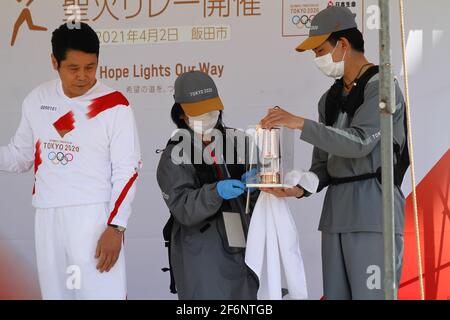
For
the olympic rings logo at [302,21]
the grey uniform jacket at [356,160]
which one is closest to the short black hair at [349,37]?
the grey uniform jacket at [356,160]

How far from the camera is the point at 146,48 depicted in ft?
15.8

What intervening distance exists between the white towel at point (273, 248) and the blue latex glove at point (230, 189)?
130mm

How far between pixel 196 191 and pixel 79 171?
1.47 feet

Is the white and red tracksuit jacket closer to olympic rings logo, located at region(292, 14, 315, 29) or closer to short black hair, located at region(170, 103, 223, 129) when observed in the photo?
short black hair, located at region(170, 103, 223, 129)

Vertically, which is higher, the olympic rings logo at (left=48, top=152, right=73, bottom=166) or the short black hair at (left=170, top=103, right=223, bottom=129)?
the short black hair at (left=170, top=103, right=223, bottom=129)

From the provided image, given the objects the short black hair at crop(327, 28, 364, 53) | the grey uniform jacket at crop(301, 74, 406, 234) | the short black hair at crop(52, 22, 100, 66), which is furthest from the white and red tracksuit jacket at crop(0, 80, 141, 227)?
the short black hair at crop(327, 28, 364, 53)

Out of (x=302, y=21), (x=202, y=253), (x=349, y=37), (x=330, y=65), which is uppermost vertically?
(x=302, y=21)

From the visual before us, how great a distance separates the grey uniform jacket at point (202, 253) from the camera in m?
3.93

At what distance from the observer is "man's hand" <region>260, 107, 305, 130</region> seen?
12.2 ft

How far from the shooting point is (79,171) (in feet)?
12.9

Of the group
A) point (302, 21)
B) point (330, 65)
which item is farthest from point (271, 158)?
point (302, 21)

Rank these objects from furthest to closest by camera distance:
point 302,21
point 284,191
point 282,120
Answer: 1. point 302,21
2. point 284,191
3. point 282,120

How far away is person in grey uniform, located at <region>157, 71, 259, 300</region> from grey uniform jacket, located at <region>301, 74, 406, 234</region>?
1.02 feet

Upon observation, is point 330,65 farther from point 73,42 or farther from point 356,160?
point 73,42
